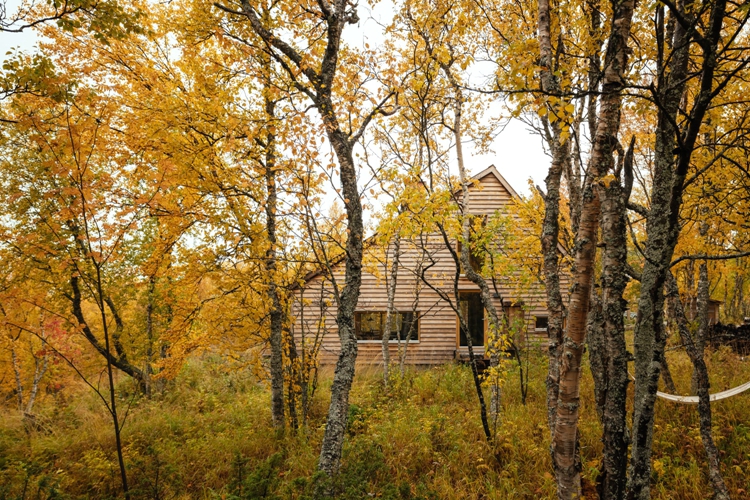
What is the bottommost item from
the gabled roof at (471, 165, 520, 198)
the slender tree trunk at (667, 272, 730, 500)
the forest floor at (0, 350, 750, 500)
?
the forest floor at (0, 350, 750, 500)

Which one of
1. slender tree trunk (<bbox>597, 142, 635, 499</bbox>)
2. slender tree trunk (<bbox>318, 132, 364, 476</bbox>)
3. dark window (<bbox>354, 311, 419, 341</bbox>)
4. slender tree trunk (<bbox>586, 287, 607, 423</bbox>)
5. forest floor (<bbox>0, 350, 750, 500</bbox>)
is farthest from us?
dark window (<bbox>354, 311, 419, 341</bbox>)

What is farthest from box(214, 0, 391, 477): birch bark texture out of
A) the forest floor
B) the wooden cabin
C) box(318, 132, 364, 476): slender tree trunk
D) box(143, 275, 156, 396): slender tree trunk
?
the wooden cabin

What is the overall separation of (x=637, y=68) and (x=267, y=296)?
24.0 ft

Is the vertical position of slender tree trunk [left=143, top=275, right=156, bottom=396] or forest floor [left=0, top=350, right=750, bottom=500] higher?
slender tree trunk [left=143, top=275, right=156, bottom=396]

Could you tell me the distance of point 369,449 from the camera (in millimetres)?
6195

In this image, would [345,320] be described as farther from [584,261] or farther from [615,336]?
[615,336]

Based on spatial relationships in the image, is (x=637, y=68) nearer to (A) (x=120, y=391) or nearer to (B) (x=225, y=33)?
(B) (x=225, y=33)

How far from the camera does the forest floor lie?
5.22m

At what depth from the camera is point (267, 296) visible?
7.11 metres

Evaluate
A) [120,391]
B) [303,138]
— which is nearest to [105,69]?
[303,138]

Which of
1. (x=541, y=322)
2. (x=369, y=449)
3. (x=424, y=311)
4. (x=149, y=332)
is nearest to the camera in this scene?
(x=369, y=449)

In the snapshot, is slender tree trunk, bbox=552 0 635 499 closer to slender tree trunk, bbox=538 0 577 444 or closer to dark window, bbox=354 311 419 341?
slender tree trunk, bbox=538 0 577 444

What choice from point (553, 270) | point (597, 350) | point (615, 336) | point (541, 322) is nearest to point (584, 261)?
point (615, 336)

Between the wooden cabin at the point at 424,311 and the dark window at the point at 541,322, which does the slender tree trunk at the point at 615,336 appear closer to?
the wooden cabin at the point at 424,311
